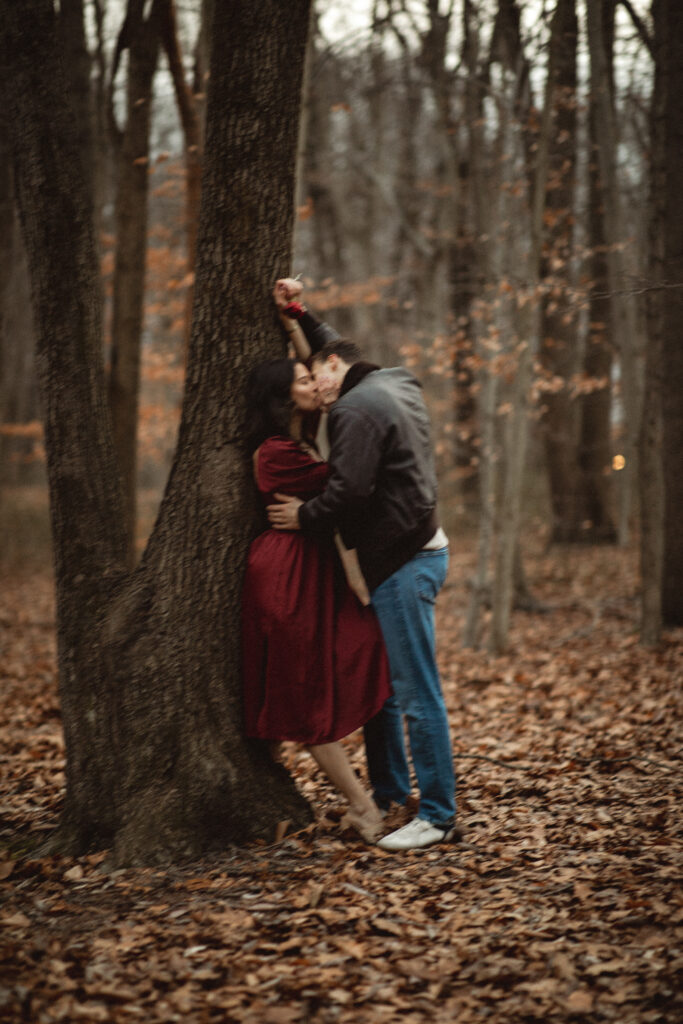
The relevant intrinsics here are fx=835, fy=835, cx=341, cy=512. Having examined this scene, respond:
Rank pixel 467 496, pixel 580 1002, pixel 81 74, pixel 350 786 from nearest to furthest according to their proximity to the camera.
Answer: pixel 580 1002
pixel 350 786
pixel 81 74
pixel 467 496

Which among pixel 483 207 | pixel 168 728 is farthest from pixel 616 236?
pixel 168 728

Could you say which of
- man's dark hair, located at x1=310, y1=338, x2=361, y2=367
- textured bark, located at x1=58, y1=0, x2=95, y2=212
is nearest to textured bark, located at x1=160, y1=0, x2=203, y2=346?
textured bark, located at x1=58, y1=0, x2=95, y2=212

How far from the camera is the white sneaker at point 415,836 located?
3805 mm

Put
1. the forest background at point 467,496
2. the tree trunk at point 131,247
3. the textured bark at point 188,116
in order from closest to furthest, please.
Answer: the forest background at point 467,496, the textured bark at point 188,116, the tree trunk at point 131,247

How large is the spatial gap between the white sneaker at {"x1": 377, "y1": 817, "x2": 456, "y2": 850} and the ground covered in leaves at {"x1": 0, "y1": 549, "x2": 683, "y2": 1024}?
0.06 metres

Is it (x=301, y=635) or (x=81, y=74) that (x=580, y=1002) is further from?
(x=81, y=74)

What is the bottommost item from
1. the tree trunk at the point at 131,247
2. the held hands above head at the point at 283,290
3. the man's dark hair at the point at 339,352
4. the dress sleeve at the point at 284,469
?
the dress sleeve at the point at 284,469

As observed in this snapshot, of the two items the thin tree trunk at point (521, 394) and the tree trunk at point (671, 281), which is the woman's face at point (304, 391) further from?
the thin tree trunk at point (521, 394)

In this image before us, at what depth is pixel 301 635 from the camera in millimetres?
3768

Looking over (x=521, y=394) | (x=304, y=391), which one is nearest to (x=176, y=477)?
(x=304, y=391)

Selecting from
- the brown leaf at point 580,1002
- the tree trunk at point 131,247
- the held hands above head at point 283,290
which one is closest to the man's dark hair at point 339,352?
the held hands above head at point 283,290

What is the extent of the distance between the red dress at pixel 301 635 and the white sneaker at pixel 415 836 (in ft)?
1.78

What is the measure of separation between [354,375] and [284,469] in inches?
22.0

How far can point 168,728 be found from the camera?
3.78 m
